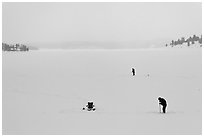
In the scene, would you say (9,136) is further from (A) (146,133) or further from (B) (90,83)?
(B) (90,83)

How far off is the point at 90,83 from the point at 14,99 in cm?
819

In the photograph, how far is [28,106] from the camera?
16.4 metres

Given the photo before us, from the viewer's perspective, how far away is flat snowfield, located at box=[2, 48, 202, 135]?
12.3 meters

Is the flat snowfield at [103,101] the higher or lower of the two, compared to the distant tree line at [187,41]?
lower

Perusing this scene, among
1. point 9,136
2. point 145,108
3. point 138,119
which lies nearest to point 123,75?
point 145,108

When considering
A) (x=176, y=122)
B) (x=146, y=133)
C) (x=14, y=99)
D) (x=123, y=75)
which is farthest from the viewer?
(x=123, y=75)

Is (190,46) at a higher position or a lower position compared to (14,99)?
higher

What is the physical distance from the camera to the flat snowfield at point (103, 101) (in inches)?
485

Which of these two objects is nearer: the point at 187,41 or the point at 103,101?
the point at 103,101

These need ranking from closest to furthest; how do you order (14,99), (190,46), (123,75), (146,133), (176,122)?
(146,133), (176,122), (14,99), (123,75), (190,46)

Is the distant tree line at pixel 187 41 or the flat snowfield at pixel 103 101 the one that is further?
the distant tree line at pixel 187 41

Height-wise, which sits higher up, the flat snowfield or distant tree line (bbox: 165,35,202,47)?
distant tree line (bbox: 165,35,202,47)

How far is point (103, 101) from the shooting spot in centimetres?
1784

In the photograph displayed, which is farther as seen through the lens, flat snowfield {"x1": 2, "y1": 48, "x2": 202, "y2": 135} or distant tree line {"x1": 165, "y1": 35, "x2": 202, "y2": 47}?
distant tree line {"x1": 165, "y1": 35, "x2": 202, "y2": 47}
